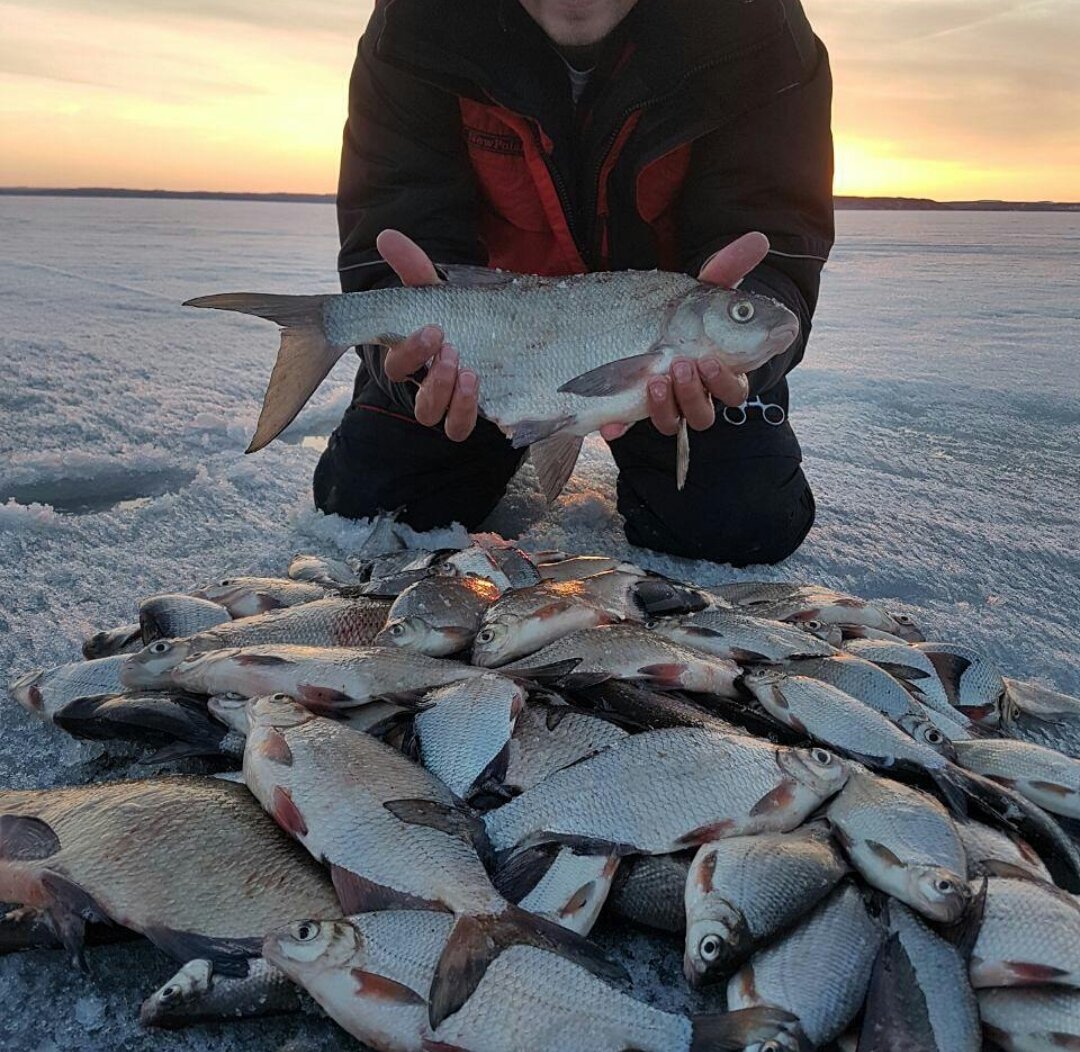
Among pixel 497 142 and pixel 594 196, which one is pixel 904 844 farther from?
pixel 497 142

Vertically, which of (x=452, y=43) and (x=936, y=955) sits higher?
(x=452, y=43)

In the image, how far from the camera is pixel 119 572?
284cm

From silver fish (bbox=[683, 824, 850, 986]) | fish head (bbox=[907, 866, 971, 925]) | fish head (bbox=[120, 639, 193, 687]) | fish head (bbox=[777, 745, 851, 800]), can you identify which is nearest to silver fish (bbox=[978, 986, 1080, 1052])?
fish head (bbox=[907, 866, 971, 925])

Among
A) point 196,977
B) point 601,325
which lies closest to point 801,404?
point 601,325

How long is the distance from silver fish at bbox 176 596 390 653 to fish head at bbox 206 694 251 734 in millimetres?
221

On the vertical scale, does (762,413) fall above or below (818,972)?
above

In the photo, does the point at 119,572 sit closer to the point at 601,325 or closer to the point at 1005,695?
the point at 601,325

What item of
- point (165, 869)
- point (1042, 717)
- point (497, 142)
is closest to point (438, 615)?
point (165, 869)

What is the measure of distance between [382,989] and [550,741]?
0.55 metres

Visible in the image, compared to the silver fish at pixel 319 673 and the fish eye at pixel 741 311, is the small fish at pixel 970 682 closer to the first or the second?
the fish eye at pixel 741 311

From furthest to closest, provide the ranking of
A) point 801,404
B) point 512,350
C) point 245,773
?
1. point 801,404
2. point 512,350
3. point 245,773

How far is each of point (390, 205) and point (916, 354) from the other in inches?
191

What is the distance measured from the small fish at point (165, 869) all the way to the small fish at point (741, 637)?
0.91 metres

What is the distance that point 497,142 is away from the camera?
3.02 meters
